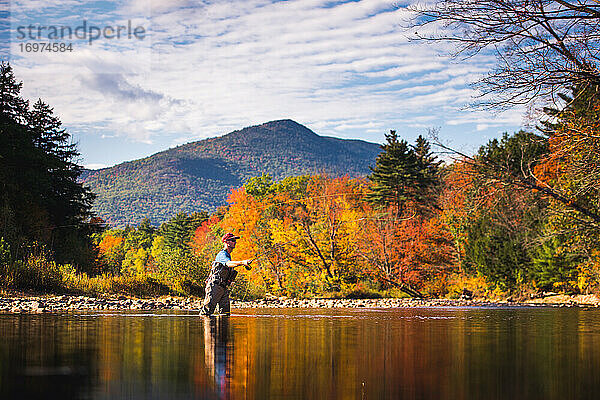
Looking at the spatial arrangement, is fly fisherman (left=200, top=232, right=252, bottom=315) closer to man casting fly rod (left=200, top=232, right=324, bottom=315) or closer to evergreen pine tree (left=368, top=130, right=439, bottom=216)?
man casting fly rod (left=200, top=232, right=324, bottom=315)

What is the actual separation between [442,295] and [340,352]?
34475mm

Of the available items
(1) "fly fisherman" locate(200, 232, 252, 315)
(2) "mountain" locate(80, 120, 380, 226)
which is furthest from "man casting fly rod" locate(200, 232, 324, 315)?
(2) "mountain" locate(80, 120, 380, 226)

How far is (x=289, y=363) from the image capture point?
633 cm

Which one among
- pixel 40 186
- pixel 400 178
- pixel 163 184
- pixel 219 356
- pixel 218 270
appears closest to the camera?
pixel 219 356

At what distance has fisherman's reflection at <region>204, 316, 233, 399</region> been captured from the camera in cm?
489

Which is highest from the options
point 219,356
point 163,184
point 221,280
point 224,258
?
point 163,184

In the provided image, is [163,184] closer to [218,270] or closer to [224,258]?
[224,258]

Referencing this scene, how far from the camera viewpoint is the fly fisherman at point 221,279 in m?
14.2

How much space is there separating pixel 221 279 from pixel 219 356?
751 centimetres

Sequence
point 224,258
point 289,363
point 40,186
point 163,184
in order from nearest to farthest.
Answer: point 289,363, point 224,258, point 40,186, point 163,184

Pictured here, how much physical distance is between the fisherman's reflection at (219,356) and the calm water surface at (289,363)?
1 cm

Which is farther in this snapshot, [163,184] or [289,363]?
[163,184]

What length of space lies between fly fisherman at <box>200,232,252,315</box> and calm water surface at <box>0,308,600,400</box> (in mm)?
3429

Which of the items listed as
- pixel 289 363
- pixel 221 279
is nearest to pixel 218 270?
pixel 221 279
